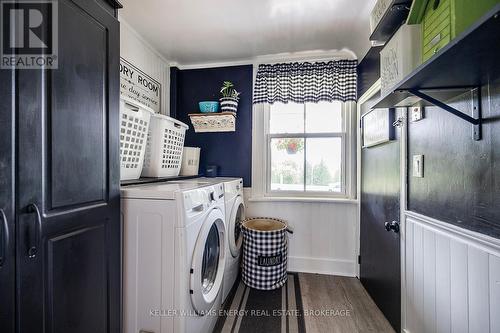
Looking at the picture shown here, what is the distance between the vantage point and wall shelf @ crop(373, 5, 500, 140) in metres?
0.57

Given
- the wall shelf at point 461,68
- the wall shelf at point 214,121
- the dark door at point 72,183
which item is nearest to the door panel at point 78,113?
the dark door at point 72,183

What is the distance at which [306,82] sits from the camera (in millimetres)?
2406

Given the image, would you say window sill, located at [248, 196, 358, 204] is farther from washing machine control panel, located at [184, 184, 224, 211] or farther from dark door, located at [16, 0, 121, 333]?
dark door, located at [16, 0, 121, 333]

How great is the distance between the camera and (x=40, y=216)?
803 millimetres

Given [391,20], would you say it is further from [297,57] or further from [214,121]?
[214,121]

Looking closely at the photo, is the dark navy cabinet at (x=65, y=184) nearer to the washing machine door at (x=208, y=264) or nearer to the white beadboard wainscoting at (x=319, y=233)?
the washing machine door at (x=208, y=264)

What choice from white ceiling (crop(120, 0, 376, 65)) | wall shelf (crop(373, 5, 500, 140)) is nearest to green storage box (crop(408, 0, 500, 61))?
wall shelf (crop(373, 5, 500, 140))

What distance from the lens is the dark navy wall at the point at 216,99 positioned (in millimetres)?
2570

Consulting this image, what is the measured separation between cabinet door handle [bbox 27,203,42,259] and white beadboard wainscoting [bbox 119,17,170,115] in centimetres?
155

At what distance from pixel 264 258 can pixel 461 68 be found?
5.97 feet

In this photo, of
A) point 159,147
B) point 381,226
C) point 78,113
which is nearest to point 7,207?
point 78,113

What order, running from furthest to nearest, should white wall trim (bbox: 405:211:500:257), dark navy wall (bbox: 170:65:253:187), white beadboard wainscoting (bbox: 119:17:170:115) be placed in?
dark navy wall (bbox: 170:65:253:187) → white beadboard wainscoting (bbox: 119:17:170:115) → white wall trim (bbox: 405:211:500:257)

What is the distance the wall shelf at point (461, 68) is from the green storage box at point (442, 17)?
0.09 metres

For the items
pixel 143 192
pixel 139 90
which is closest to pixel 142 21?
pixel 139 90
